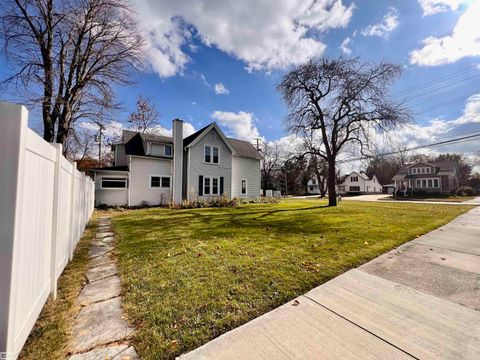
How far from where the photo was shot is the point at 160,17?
414 inches

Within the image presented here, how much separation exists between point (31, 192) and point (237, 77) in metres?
15.3

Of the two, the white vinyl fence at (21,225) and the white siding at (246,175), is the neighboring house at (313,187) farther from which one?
the white vinyl fence at (21,225)

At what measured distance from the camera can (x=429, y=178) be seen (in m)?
37.8

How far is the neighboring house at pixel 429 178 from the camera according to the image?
36594 mm

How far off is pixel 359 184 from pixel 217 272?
6384 cm

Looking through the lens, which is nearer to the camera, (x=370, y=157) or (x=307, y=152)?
(x=370, y=157)

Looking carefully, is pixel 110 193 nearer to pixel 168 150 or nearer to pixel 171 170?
pixel 171 170

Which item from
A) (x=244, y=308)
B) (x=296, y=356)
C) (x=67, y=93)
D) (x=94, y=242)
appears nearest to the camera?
(x=296, y=356)

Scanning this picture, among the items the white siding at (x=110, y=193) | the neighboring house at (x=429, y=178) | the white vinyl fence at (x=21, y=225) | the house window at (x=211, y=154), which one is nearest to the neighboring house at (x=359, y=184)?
the neighboring house at (x=429, y=178)

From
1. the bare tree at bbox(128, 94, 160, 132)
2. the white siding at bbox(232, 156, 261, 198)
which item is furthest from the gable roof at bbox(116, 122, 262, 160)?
the bare tree at bbox(128, 94, 160, 132)

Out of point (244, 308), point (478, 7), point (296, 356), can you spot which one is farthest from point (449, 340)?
point (478, 7)

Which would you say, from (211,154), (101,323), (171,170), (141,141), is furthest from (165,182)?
(101,323)

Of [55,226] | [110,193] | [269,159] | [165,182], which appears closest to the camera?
[55,226]

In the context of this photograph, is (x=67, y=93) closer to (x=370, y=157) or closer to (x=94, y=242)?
(x=94, y=242)
